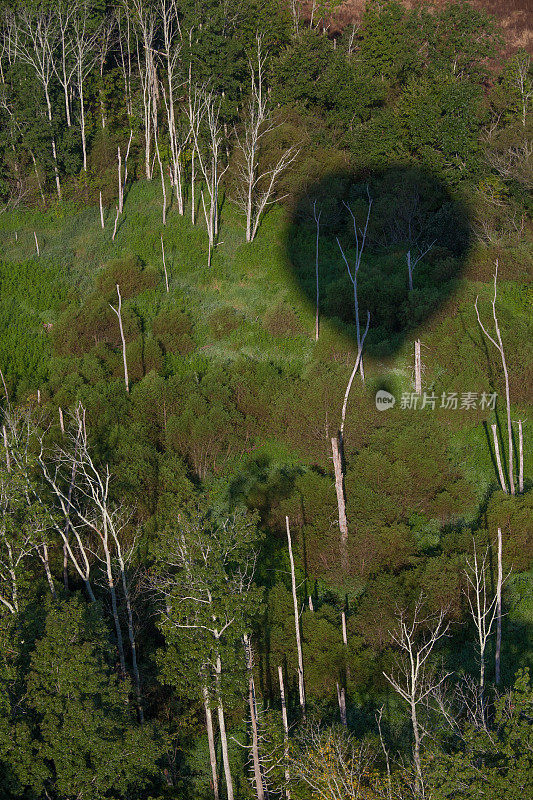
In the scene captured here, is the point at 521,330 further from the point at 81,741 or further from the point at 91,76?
the point at 91,76

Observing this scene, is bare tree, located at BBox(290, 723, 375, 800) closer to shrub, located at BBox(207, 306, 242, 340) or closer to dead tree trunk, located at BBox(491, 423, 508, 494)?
dead tree trunk, located at BBox(491, 423, 508, 494)

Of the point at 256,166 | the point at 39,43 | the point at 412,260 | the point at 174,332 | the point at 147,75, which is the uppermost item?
the point at 39,43

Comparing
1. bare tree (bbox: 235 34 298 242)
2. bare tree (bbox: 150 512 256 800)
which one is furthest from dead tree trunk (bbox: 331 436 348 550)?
bare tree (bbox: 235 34 298 242)

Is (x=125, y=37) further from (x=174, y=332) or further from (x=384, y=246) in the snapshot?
(x=174, y=332)

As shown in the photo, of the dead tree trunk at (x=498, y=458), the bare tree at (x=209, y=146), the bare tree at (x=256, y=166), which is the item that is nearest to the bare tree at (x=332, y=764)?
the dead tree trunk at (x=498, y=458)

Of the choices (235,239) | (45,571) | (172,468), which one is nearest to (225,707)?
(45,571)

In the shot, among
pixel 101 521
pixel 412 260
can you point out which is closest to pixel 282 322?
pixel 412 260

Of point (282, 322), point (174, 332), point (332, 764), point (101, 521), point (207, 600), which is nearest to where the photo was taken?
point (332, 764)
